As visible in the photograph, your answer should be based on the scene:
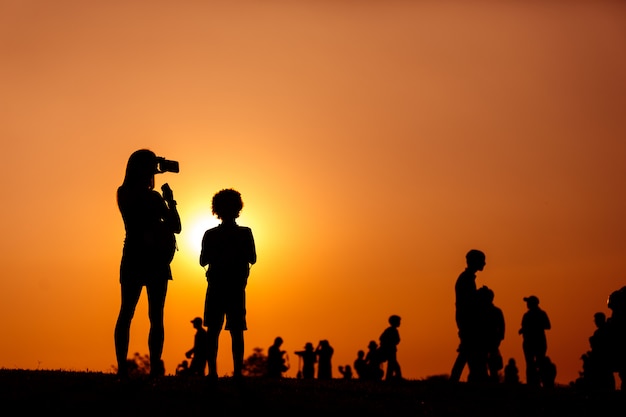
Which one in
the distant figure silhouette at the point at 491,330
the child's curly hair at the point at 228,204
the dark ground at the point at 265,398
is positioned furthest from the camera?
the distant figure silhouette at the point at 491,330

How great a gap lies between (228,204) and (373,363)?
41.6 ft

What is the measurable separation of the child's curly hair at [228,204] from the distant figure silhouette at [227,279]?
16 millimetres

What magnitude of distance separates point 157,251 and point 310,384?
4084mm

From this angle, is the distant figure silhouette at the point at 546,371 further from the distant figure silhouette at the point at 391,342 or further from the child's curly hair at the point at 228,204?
the child's curly hair at the point at 228,204

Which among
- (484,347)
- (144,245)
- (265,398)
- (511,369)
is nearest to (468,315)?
(484,347)

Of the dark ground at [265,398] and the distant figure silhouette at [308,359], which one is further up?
the distant figure silhouette at [308,359]

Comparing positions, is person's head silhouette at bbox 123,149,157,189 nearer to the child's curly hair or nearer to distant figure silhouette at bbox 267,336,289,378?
the child's curly hair

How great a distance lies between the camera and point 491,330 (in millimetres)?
20016

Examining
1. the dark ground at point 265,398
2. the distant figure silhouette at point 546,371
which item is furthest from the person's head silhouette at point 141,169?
the distant figure silhouette at point 546,371

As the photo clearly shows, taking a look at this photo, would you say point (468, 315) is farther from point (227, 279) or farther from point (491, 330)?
point (227, 279)

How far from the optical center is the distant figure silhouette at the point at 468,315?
18.6m

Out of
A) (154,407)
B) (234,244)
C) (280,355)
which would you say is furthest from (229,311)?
(280,355)

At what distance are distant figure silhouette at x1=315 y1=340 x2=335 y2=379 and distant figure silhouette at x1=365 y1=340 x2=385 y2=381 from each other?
1.02m

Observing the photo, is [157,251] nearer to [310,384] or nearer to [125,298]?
[125,298]
